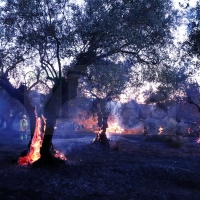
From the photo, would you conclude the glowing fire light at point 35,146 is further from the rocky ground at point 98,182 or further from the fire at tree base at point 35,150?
the rocky ground at point 98,182

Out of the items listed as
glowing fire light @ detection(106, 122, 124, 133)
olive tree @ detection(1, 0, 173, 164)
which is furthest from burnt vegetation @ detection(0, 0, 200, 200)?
glowing fire light @ detection(106, 122, 124, 133)

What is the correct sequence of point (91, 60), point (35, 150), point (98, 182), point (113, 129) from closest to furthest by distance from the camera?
point (98, 182) < point (91, 60) < point (35, 150) < point (113, 129)

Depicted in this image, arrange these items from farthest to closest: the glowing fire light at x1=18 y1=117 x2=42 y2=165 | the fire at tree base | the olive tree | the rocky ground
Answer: the glowing fire light at x1=18 y1=117 x2=42 y2=165 → the fire at tree base → the olive tree → the rocky ground

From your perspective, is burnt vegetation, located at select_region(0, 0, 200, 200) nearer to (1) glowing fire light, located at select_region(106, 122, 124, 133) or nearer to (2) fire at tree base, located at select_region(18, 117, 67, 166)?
(2) fire at tree base, located at select_region(18, 117, 67, 166)

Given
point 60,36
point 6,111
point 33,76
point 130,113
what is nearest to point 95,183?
point 60,36

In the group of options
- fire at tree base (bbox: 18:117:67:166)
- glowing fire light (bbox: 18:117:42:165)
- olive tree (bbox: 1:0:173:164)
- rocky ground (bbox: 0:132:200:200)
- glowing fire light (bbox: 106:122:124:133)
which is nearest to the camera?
rocky ground (bbox: 0:132:200:200)

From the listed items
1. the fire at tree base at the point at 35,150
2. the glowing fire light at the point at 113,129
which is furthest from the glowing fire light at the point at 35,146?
the glowing fire light at the point at 113,129

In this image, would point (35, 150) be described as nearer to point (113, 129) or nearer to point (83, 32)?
point (83, 32)

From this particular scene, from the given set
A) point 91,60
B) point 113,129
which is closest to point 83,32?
point 91,60

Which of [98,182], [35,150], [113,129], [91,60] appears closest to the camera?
[98,182]

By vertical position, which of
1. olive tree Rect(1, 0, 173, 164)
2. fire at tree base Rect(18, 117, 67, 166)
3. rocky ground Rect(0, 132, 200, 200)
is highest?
olive tree Rect(1, 0, 173, 164)

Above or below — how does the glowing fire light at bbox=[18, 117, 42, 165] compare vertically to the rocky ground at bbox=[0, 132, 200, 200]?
above

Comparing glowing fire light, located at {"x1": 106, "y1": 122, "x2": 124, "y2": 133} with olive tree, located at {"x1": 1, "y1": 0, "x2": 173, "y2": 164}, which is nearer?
olive tree, located at {"x1": 1, "y1": 0, "x2": 173, "y2": 164}

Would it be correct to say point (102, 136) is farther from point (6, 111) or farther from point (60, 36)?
point (6, 111)
